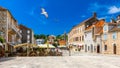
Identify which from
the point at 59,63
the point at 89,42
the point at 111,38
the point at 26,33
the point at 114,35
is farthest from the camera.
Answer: the point at 26,33

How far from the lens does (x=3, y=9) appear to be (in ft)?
156

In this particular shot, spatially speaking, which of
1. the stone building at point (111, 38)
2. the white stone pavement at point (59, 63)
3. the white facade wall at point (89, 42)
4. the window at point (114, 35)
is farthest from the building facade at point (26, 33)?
the white stone pavement at point (59, 63)

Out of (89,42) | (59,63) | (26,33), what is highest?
(26,33)

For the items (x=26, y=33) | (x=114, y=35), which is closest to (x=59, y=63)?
(x=114, y=35)

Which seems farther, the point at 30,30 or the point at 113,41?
the point at 30,30

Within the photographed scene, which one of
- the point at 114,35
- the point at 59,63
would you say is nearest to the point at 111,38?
the point at 114,35

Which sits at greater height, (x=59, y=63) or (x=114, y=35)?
(x=114, y=35)

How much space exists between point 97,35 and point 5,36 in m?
26.3

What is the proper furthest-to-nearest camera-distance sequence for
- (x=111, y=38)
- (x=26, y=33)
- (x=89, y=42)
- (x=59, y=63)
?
(x=26, y=33), (x=89, y=42), (x=111, y=38), (x=59, y=63)

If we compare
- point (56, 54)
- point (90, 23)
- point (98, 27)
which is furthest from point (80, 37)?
point (56, 54)

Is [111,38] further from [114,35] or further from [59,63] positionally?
[59,63]

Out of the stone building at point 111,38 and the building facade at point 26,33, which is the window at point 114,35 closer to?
the stone building at point 111,38

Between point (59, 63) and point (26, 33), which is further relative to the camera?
point (26, 33)

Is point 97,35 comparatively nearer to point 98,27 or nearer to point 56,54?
point 98,27
